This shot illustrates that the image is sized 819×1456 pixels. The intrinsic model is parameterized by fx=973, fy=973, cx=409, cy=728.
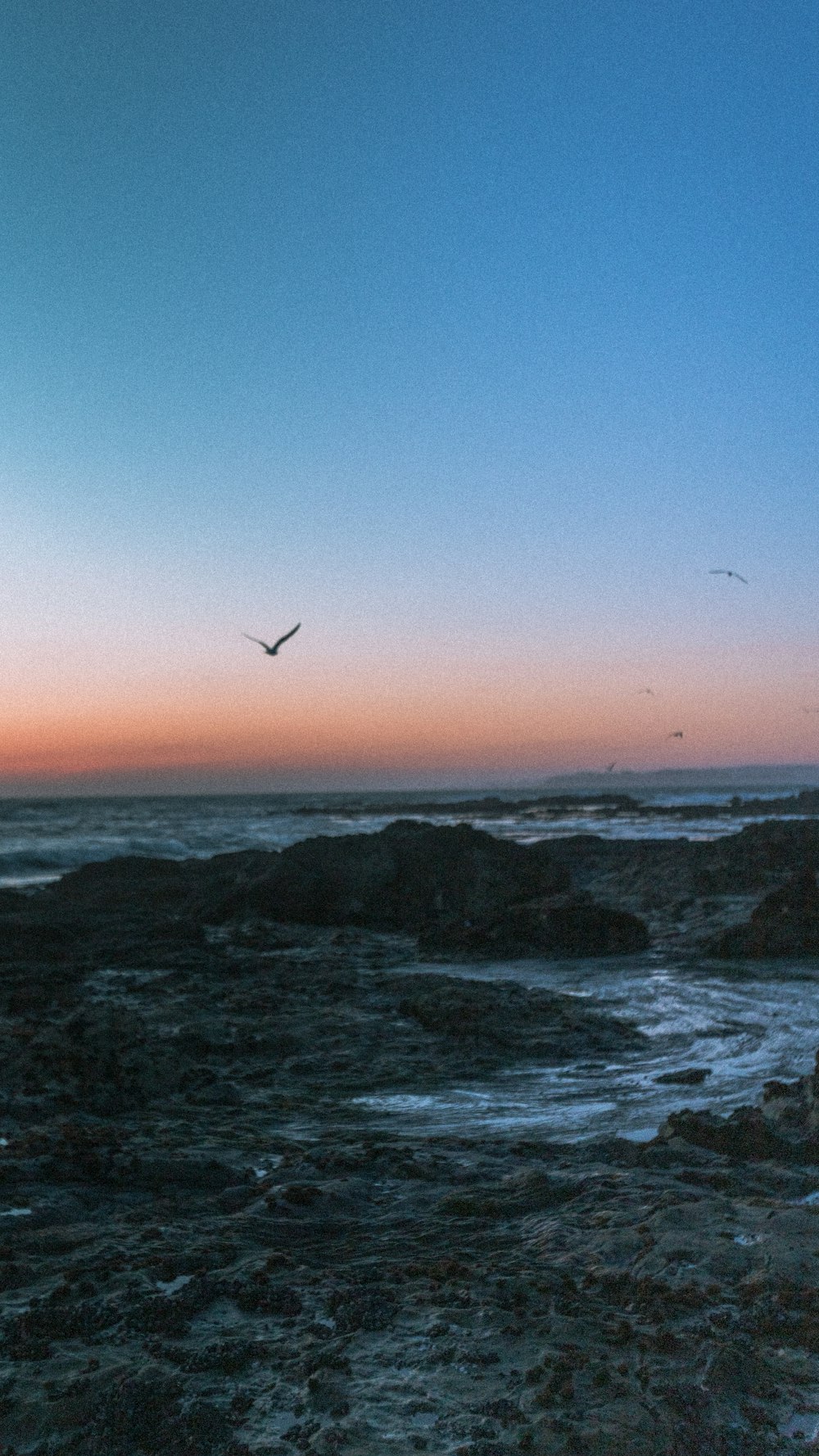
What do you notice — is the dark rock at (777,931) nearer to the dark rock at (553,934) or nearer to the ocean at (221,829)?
the dark rock at (553,934)

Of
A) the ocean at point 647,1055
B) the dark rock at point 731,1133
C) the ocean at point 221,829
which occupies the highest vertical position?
the dark rock at point 731,1133

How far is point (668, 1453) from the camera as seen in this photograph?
243 centimetres

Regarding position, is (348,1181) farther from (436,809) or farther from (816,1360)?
(436,809)

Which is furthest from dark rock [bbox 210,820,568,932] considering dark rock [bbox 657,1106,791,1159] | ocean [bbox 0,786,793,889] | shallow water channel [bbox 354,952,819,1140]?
ocean [bbox 0,786,793,889]

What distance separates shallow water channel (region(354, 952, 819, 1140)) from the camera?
5473 millimetres

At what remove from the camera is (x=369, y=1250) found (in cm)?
363

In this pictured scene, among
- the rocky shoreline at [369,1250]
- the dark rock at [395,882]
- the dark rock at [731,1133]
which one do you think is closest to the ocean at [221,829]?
the dark rock at [395,882]

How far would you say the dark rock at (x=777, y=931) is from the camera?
35.1ft

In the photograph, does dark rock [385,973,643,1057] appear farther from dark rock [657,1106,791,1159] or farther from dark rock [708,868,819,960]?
dark rock [708,868,819,960]

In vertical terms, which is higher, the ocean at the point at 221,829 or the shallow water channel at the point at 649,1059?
the shallow water channel at the point at 649,1059

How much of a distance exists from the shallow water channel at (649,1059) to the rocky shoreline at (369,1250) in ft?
1.05

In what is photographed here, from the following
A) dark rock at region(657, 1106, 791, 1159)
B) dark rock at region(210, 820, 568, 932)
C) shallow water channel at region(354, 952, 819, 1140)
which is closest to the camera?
dark rock at region(657, 1106, 791, 1159)

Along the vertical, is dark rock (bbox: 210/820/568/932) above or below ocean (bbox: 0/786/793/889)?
above

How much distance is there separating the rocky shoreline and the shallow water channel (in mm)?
321
